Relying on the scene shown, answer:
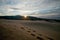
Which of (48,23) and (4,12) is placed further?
(48,23)

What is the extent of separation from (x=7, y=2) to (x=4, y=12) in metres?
0.19

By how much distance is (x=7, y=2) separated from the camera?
1.99 metres

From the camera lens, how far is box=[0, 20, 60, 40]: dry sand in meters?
1.77

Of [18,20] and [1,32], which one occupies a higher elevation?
[18,20]

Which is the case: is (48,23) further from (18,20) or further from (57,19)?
(18,20)

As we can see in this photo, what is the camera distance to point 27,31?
2043 mm

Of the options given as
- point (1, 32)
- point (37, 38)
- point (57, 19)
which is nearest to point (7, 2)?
point (1, 32)

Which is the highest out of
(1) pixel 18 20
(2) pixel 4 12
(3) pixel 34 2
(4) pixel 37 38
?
(3) pixel 34 2

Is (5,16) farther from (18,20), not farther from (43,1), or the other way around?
(43,1)

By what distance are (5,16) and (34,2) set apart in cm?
58

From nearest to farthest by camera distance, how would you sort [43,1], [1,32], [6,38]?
[6,38], [1,32], [43,1]

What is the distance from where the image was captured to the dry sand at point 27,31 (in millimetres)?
1772

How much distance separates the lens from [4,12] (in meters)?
1.95

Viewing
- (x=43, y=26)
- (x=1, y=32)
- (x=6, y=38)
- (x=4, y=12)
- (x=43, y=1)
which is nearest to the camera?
(x=6, y=38)
